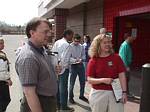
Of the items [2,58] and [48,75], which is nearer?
[48,75]

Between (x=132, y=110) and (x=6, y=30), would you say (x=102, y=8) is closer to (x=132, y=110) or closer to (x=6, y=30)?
(x=132, y=110)

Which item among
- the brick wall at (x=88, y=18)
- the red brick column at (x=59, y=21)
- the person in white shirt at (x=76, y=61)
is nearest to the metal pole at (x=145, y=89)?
the person in white shirt at (x=76, y=61)

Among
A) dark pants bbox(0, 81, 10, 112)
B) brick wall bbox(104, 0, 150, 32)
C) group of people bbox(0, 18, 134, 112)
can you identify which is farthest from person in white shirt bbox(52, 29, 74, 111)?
brick wall bbox(104, 0, 150, 32)

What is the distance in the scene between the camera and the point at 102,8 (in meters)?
17.2

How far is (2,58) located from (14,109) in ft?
6.64

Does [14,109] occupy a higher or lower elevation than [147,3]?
lower

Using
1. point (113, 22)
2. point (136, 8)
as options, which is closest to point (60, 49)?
point (136, 8)

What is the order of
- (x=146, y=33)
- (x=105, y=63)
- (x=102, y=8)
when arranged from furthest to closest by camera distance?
1. (x=146, y=33)
2. (x=102, y=8)
3. (x=105, y=63)

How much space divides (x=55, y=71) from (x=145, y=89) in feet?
4.05

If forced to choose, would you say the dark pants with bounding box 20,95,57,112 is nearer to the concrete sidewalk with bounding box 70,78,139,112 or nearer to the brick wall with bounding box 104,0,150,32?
the concrete sidewalk with bounding box 70,78,139,112

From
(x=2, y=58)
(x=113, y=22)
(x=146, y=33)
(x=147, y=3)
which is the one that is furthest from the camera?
(x=146, y=33)

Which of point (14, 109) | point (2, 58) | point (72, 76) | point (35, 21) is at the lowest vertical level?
point (14, 109)

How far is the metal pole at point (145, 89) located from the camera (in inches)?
176

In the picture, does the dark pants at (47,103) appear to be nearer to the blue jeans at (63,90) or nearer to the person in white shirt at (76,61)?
the blue jeans at (63,90)
